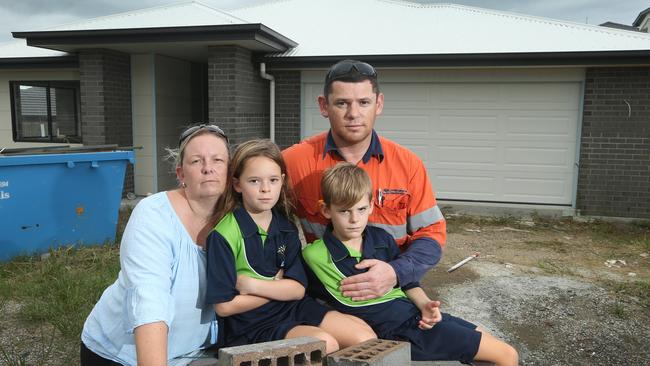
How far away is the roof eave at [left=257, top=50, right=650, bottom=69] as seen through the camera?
9.41 metres

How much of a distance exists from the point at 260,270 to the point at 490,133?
9059mm

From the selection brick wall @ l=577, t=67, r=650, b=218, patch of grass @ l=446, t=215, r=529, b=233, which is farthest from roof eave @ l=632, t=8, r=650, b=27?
patch of grass @ l=446, t=215, r=529, b=233

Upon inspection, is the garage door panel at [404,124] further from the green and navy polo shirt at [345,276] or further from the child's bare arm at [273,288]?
the child's bare arm at [273,288]

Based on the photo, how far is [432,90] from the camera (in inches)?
420

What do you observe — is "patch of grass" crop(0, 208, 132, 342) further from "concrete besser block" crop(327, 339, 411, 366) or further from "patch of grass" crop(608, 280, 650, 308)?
"patch of grass" crop(608, 280, 650, 308)

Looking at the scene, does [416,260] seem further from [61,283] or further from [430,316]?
[61,283]

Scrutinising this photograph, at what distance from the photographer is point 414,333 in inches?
95.0

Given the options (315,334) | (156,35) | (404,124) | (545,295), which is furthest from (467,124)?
(315,334)

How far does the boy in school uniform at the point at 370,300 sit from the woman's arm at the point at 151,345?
0.78 m

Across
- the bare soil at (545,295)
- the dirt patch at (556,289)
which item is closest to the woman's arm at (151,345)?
the bare soil at (545,295)

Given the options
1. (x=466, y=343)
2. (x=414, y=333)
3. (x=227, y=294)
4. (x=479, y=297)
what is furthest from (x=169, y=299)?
(x=479, y=297)

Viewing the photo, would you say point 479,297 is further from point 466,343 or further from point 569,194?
point 569,194

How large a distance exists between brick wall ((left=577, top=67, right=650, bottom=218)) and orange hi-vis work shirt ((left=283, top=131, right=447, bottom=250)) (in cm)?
853

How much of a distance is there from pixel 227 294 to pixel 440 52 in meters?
8.76
